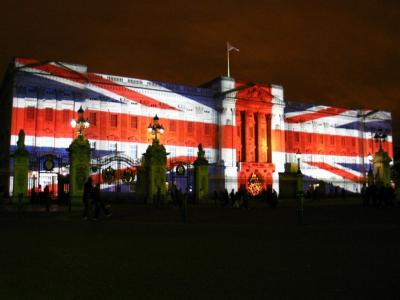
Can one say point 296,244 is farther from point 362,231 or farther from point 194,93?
point 194,93

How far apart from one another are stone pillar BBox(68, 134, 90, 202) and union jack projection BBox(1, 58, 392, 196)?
14988 mm

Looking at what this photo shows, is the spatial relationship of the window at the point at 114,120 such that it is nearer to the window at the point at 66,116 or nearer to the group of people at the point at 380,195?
the window at the point at 66,116

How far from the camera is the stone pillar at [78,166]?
88.4ft

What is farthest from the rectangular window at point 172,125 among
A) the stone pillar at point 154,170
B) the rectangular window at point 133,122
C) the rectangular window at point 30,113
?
the stone pillar at point 154,170

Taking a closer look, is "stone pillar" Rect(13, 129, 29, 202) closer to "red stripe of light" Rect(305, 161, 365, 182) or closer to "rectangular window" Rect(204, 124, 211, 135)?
"rectangular window" Rect(204, 124, 211, 135)

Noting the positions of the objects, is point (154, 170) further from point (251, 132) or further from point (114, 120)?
point (251, 132)

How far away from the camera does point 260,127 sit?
210ft

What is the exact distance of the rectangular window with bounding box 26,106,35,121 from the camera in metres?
48.1

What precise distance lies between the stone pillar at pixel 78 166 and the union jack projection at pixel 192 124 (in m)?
15.0

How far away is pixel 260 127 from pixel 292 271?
190 feet

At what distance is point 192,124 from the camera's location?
5969cm

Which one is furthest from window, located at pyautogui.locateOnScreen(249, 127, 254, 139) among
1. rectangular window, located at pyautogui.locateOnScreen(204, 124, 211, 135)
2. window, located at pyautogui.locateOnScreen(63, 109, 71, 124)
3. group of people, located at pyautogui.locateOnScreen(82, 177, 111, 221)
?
group of people, located at pyautogui.locateOnScreen(82, 177, 111, 221)

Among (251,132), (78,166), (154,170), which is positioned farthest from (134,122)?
(78,166)

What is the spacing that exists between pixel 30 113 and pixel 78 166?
2371 centimetres
